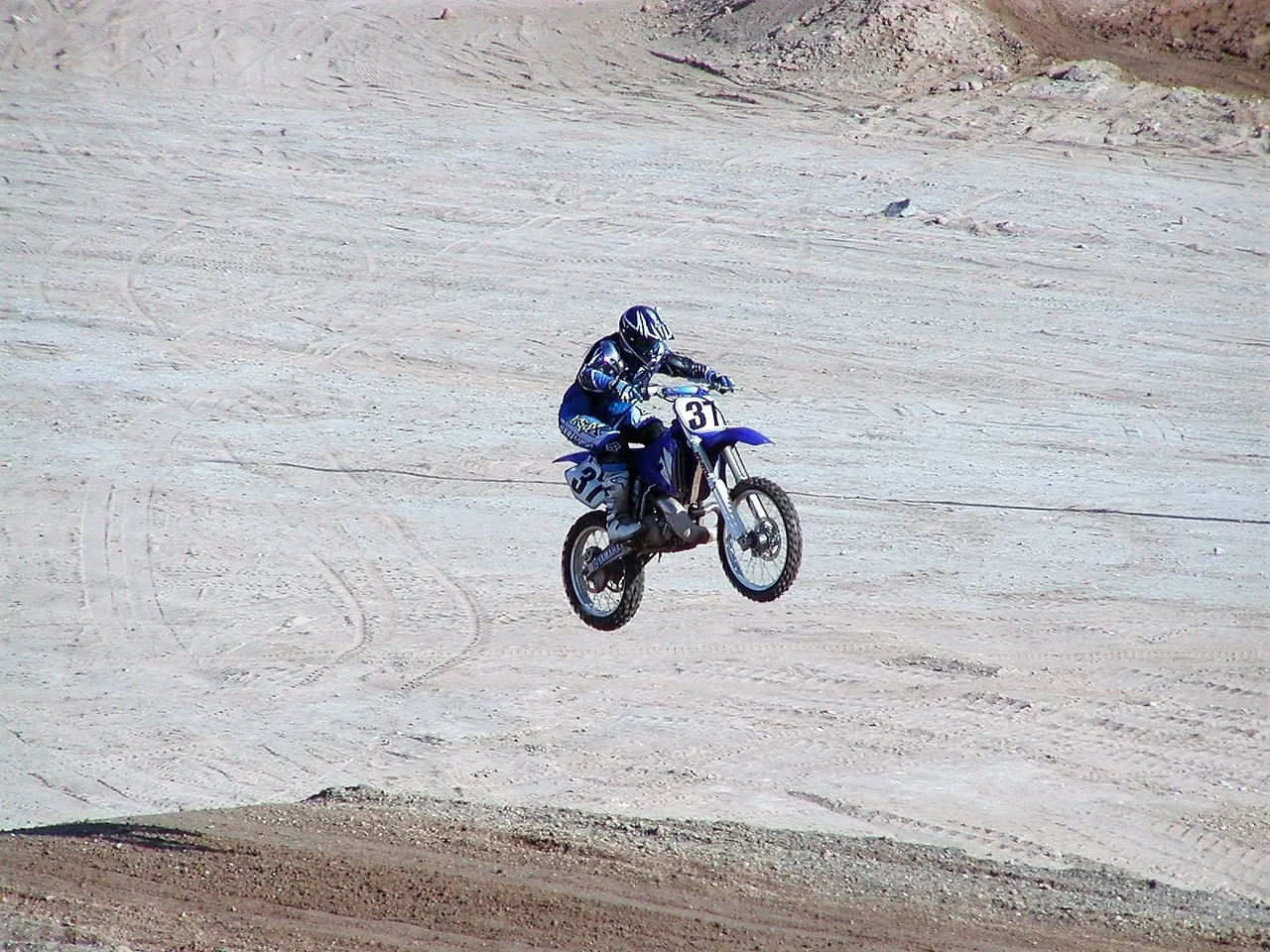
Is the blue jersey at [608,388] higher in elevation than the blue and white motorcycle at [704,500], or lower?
higher

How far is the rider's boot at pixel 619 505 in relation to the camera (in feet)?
36.6

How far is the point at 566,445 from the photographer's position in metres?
20.4

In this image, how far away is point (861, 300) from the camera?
81.5 feet

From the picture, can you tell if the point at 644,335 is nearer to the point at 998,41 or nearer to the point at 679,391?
the point at 679,391

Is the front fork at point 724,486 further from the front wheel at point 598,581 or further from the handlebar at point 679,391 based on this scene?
the front wheel at point 598,581

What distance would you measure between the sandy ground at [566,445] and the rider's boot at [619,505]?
9.71ft

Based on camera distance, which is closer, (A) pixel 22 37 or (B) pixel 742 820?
(B) pixel 742 820

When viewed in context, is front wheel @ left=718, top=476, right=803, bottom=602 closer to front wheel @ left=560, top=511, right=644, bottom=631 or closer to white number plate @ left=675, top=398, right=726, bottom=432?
white number plate @ left=675, top=398, right=726, bottom=432

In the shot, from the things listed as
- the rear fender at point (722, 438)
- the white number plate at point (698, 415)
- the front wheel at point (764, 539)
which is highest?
the white number plate at point (698, 415)

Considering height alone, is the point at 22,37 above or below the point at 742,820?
above

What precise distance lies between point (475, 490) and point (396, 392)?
3340 mm

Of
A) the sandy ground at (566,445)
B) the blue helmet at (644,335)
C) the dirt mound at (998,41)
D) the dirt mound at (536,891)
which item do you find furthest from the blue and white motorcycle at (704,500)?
the dirt mound at (998,41)

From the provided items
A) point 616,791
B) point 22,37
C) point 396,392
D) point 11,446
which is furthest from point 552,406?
point 22,37

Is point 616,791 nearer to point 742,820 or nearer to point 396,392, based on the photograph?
point 742,820
